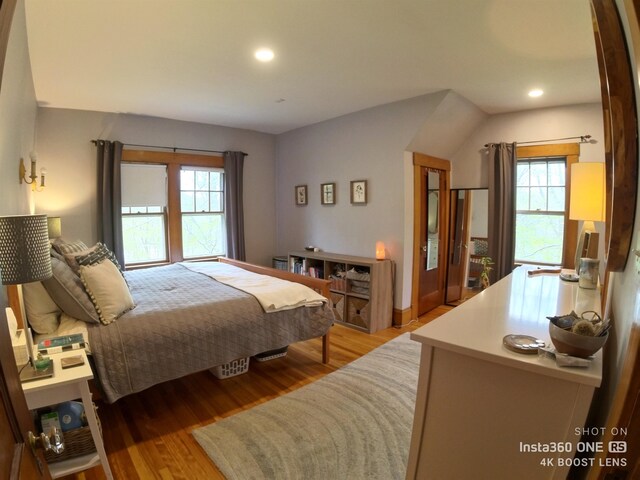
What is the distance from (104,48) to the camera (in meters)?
2.39

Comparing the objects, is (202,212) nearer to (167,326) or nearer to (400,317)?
(167,326)

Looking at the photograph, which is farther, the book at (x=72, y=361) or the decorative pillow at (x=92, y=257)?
the decorative pillow at (x=92, y=257)

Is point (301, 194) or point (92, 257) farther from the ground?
point (301, 194)

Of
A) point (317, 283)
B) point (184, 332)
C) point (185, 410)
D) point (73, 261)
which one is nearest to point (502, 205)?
point (317, 283)

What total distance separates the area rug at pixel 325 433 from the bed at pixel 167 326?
44cm

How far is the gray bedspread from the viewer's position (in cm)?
199

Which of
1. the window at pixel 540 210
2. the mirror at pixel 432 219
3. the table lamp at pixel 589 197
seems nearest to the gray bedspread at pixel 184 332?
the table lamp at pixel 589 197

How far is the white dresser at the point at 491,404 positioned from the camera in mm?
960

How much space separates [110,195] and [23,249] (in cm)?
305

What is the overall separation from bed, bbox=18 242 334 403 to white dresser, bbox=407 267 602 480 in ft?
5.08

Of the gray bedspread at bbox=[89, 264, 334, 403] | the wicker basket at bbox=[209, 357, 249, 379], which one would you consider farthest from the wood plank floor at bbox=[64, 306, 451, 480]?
the gray bedspread at bbox=[89, 264, 334, 403]

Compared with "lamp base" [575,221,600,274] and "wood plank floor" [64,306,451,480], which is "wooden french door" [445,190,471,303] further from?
"lamp base" [575,221,600,274]

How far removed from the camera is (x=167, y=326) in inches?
85.9

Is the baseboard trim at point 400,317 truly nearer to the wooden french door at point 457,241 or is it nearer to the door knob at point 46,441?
the wooden french door at point 457,241
